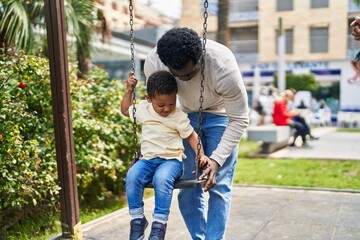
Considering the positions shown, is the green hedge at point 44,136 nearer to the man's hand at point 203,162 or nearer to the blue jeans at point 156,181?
the blue jeans at point 156,181

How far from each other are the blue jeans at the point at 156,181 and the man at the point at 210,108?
0.20 meters

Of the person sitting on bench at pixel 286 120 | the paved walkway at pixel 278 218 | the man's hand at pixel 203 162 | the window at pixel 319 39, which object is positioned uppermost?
the window at pixel 319 39

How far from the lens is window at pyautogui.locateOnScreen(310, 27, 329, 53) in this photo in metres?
28.9

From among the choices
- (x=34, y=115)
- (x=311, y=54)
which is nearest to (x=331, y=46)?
(x=311, y=54)

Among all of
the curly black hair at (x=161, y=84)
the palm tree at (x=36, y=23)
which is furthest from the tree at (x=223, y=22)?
the curly black hair at (x=161, y=84)

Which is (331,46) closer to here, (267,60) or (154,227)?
(267,60)

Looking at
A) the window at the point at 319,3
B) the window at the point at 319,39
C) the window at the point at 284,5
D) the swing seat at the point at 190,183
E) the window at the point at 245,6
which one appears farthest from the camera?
the window at the point at 245,6

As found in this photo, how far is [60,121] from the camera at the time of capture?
3631 millimetres

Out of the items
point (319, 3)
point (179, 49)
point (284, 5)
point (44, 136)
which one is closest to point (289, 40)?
point (284, 5)

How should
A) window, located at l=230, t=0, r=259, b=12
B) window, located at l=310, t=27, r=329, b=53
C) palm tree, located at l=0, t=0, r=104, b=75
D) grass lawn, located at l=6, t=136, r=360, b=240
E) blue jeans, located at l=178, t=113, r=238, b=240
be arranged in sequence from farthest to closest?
window, located at l=230, t=0, r=259, b=12 < window, located at l=310, t=27, r=329, b=53 < palm tree, located at l=0, t=0, r=104, b=75 < grass lawn, located at l=6, t=136, r=360, b=240 < blue jeans, located at l=178, t=113, r=238, b=240

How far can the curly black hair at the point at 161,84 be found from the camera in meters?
2.66

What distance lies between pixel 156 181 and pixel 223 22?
6829mm

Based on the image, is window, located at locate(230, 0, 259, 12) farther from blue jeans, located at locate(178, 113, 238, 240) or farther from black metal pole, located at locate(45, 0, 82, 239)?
blue jeans, located at locate(178, 113, 238, 240)

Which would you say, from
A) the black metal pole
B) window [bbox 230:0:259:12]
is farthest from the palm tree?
window [bbox 230:0:259:12]
